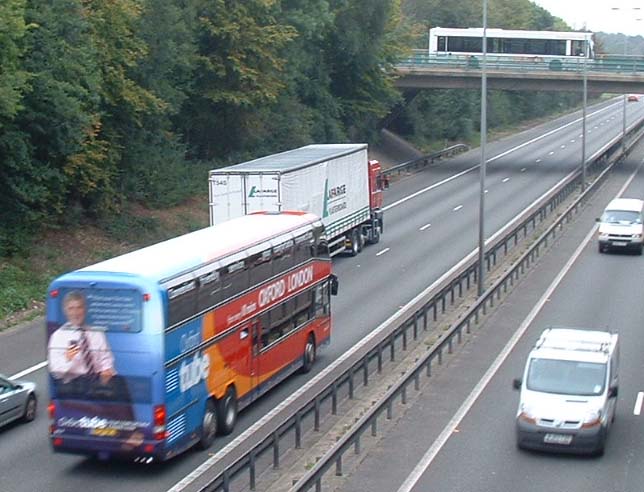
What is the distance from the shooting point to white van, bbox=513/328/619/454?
62.3 feet

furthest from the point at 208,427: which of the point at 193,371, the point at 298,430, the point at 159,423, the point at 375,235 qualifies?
the point at 375,235

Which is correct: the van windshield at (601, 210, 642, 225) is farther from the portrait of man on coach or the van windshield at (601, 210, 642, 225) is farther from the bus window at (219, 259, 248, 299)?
the portrait of man on coach

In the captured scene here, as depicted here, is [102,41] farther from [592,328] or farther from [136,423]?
[136,423]

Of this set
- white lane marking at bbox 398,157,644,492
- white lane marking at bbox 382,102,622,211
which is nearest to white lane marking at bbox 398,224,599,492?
white lane marking at bbox 398,157,644,492

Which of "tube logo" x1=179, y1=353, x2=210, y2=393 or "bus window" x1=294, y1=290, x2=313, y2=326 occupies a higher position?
"tube logo" x1=179, y1=353, x2=210, y2=393

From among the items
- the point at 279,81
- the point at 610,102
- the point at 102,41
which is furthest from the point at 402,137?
the point at 610,102

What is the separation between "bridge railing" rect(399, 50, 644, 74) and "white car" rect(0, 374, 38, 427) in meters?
54.3

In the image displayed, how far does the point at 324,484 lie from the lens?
17.8 meters

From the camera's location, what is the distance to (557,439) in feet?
62.5

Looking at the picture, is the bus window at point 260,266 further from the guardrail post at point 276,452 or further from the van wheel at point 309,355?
the guardrail post at point 276,452

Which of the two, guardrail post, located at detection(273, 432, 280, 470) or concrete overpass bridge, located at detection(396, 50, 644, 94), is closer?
guardrail post, located at detection(273, 432, 280, 470)

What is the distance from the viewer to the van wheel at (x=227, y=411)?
20.7m

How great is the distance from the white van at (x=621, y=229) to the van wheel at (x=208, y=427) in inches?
1018

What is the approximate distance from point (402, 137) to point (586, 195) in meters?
32.5
